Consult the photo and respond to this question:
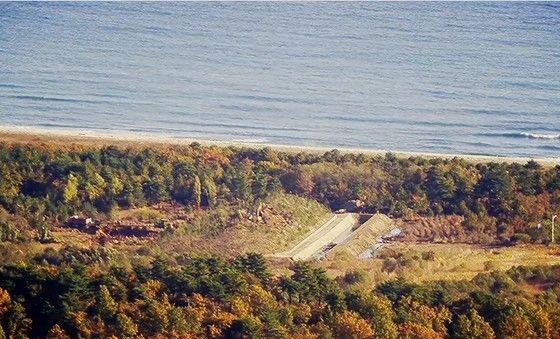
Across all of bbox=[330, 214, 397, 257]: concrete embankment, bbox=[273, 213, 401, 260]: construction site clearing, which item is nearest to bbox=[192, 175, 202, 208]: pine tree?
bbox=[273, 213, 401, 260]: construction site clearing

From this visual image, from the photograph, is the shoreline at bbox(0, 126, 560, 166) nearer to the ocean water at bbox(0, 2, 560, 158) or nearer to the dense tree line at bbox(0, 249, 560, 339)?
the ocean water at bbox(0, 2, 560, 158)

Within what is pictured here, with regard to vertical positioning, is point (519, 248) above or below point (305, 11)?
below

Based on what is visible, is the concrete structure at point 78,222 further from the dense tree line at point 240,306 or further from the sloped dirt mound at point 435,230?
the sloped dirt mound at point 435,230

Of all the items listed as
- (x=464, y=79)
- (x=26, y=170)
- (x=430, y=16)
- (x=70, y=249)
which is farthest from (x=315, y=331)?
(x=430, y=16)

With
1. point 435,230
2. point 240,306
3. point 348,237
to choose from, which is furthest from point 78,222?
point 240,306

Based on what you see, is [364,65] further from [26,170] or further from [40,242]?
[40,242]
